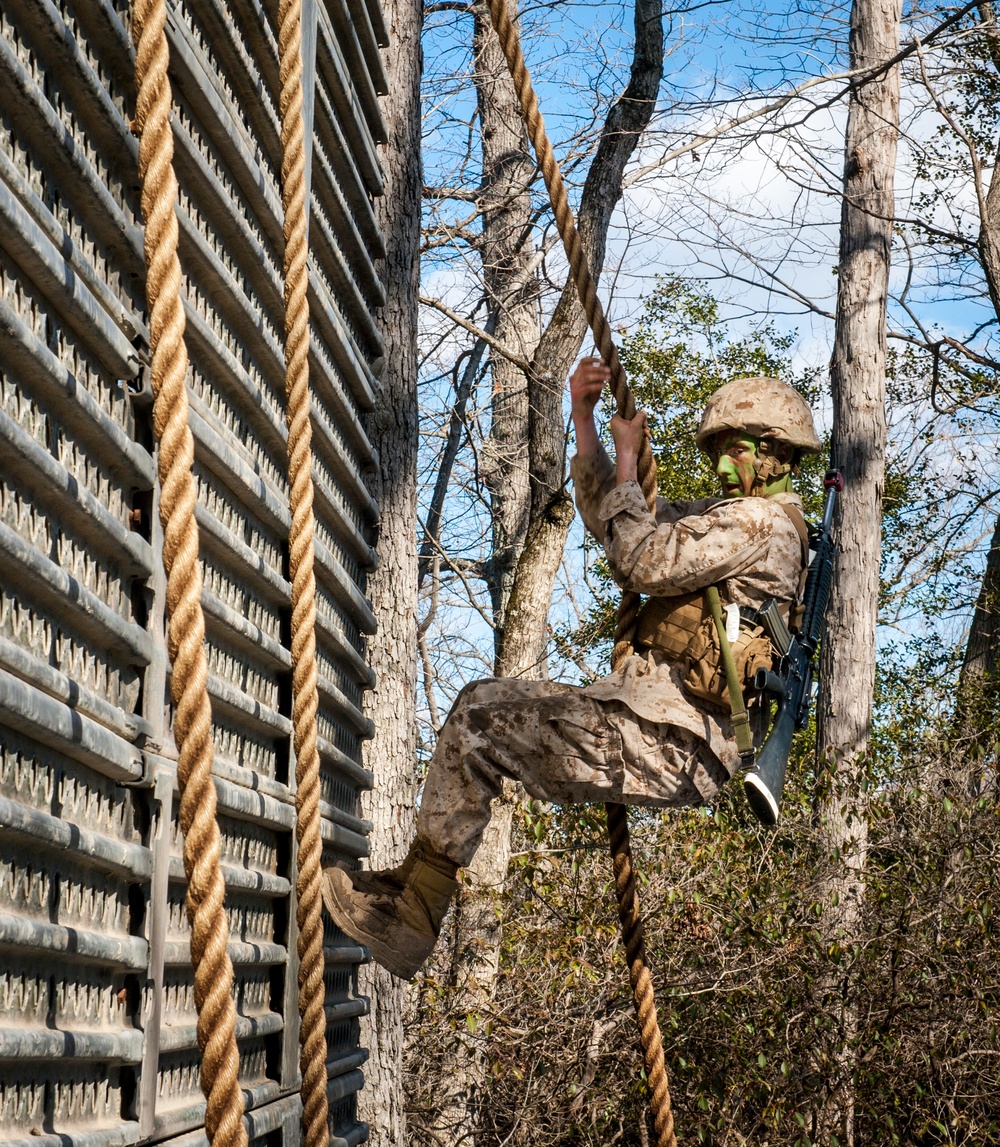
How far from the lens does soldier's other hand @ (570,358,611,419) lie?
4664 millimetres

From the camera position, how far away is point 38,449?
2117mm

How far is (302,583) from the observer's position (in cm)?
261

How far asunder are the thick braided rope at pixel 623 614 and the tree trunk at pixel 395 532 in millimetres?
1500

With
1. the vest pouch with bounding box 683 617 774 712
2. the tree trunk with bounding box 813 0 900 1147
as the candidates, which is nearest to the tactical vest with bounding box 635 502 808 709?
the vest pouch with bounding box 683 617 774 712

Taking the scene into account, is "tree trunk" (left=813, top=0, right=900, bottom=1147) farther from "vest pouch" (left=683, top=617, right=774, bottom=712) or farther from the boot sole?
the boot sole

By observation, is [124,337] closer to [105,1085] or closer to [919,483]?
[105,1085]

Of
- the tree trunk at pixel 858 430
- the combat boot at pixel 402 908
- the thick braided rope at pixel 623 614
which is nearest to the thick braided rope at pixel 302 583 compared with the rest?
the thick braided rope at pixel 623 614

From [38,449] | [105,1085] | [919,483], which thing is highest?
[919,483]

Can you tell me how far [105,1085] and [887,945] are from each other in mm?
7577

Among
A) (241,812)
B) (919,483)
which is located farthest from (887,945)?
(919,483)

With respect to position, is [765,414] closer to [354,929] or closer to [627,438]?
[627,438]

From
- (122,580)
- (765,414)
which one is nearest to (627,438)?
(765,414)

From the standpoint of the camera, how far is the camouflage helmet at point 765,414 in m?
4.82

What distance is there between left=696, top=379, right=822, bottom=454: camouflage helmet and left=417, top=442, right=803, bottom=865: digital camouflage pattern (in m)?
0.36
